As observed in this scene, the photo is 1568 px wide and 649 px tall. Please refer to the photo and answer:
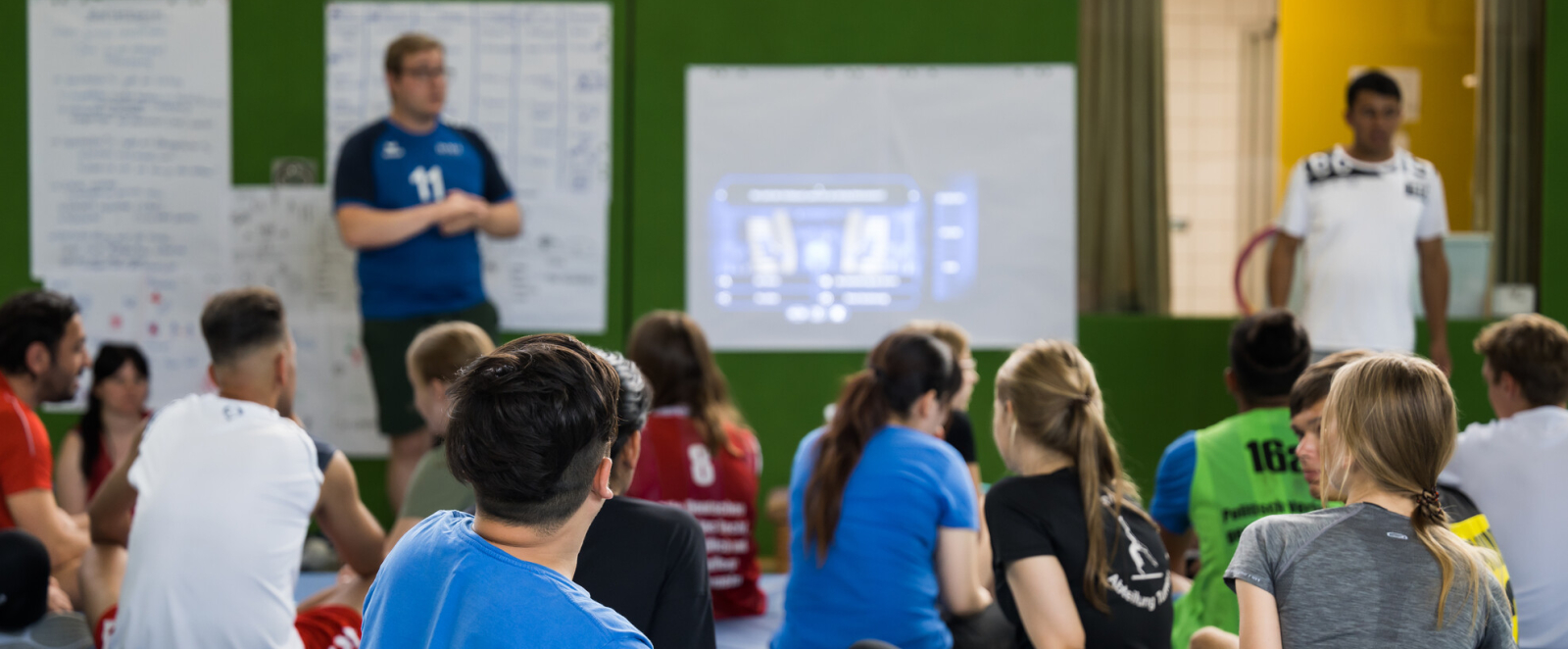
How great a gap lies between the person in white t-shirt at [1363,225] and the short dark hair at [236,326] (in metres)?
3.35

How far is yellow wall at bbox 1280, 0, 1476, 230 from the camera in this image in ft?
15.4

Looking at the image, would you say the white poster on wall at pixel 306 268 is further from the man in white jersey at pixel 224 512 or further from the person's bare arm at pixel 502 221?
the man in white jersey at pixel 224 512

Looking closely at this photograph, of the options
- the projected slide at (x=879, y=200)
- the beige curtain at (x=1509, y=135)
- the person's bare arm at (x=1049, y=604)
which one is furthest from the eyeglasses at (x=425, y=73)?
the beige curtain at (x=1509, y=135)

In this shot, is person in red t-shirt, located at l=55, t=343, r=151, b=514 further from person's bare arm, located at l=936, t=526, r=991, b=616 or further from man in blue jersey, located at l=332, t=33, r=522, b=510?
person's bare arm, located at l=936, t=526, r=991, b=616

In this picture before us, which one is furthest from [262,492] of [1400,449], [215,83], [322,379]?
[215,83]

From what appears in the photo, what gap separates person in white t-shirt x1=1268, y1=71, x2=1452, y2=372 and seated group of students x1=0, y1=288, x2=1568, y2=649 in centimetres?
148

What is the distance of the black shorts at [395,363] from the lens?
13.7ft

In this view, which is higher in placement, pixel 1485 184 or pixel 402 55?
pixel 402 55

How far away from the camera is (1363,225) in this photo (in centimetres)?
414

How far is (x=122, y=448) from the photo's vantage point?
394cm

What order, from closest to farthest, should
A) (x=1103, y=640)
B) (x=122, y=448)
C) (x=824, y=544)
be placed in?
(x=1103, y=640) < (x=824, y=544) < (x=122, y=448)

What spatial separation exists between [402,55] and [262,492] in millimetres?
2275

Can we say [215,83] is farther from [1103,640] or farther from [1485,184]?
[1485,184]

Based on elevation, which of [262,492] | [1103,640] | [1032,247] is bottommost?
[1103,640]
